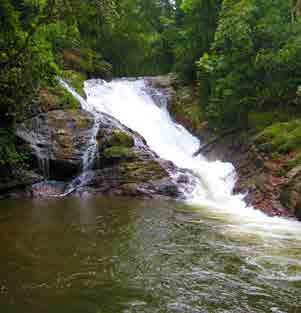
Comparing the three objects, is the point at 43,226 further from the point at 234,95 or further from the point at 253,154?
the point at 234,95

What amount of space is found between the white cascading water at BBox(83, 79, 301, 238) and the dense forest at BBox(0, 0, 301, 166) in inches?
74.8

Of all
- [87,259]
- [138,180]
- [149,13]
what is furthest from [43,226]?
[149,13]

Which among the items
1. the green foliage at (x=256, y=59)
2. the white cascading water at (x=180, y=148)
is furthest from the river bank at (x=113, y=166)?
the green foliage at (x=256, y=59)

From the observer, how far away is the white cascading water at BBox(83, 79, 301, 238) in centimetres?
1180

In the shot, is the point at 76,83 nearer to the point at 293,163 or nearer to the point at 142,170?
the point at 142,170

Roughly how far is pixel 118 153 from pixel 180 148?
663 cm

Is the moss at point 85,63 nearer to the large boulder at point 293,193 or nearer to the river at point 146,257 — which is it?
the river at point 146,257

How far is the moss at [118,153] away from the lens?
54.4ft

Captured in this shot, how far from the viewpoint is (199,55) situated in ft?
92.2

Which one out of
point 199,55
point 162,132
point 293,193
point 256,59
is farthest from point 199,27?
point 293,193

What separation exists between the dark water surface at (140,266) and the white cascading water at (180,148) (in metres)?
1.32

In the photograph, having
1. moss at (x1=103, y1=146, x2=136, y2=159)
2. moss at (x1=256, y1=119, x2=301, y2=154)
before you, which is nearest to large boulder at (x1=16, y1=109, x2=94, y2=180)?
moss at (x1=103, y1=146, x2=136, y2=159)

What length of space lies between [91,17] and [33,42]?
2.19 meters

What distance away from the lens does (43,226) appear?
A: 979 cm
